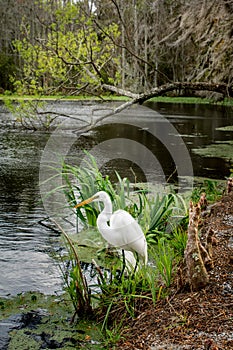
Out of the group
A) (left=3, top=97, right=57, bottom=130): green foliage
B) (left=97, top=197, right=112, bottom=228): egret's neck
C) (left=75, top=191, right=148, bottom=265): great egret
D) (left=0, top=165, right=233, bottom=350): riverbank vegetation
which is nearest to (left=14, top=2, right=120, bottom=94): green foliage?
(left=3, top=97, right=57, bottom=130): green foliage

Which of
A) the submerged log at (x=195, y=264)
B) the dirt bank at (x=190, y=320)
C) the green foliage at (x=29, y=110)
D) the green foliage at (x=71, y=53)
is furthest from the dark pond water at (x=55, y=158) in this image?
the submerged log at (x=195, y=264)

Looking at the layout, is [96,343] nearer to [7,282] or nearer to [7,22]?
[7,282]

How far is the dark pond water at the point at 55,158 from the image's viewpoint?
503 centimetres

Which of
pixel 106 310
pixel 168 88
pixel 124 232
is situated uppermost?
pixel 168 88

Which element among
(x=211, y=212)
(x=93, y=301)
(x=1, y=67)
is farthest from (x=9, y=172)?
(x=1, y=67)

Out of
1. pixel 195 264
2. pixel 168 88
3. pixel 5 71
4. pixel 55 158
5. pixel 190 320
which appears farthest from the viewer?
pixel 5 71

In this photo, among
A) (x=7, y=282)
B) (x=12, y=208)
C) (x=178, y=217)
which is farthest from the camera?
(x=12, y=208)

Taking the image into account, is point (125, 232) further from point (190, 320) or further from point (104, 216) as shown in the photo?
point (190, 320)

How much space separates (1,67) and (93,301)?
38960mm

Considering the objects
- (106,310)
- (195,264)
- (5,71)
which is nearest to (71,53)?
(106,310)

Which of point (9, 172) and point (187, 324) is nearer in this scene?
point (187, 324)

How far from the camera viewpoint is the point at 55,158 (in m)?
12.0

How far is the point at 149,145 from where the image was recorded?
15.0 metres

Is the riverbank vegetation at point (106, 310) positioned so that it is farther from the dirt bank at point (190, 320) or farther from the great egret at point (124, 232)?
the great egret at point (124, 232)
